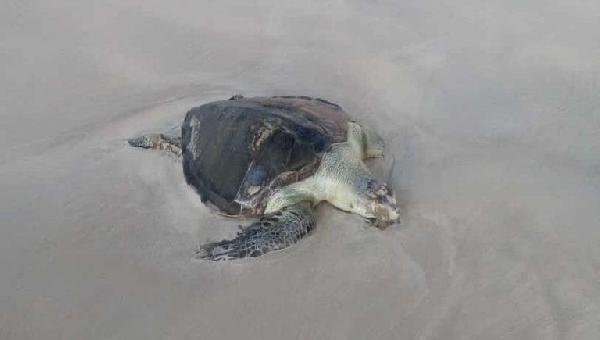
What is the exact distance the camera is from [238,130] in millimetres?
3809

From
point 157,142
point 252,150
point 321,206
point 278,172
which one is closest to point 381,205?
point 321,206

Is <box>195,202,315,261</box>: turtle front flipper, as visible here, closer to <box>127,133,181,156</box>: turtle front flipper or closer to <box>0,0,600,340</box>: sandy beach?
<box>0,0,600,340</box>: sandy beach

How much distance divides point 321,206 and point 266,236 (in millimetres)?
504

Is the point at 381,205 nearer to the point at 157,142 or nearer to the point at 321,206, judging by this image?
the point at 321,206

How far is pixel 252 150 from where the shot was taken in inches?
146

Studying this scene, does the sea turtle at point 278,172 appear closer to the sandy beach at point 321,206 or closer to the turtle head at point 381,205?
the turtle head at point 381,205

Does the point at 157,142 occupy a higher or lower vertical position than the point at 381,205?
lower

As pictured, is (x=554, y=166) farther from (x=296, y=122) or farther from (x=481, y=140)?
(x=296, y=122)

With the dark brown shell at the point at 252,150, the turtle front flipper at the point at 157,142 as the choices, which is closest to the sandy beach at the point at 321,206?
the turtle front flipper at the point at 157,142

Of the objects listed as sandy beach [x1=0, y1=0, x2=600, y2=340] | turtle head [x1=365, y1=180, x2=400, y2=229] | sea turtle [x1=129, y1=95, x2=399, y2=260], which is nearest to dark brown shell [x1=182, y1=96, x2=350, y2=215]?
sea turtle [x1=129, y1=95, x2=399, y2=260]

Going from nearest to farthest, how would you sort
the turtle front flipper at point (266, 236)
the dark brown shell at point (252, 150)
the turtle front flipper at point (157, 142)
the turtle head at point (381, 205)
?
the turtle front flipper at point (266, 236) → the turtle head at point (381, 205) → the dark brown shell at point (252, 150) → the turtle front flipper at point (157, 142)

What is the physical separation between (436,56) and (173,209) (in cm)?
258

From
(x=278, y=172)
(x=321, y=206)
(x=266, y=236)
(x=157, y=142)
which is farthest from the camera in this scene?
(x=157, y=142)

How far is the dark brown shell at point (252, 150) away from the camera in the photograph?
12.0 feet
